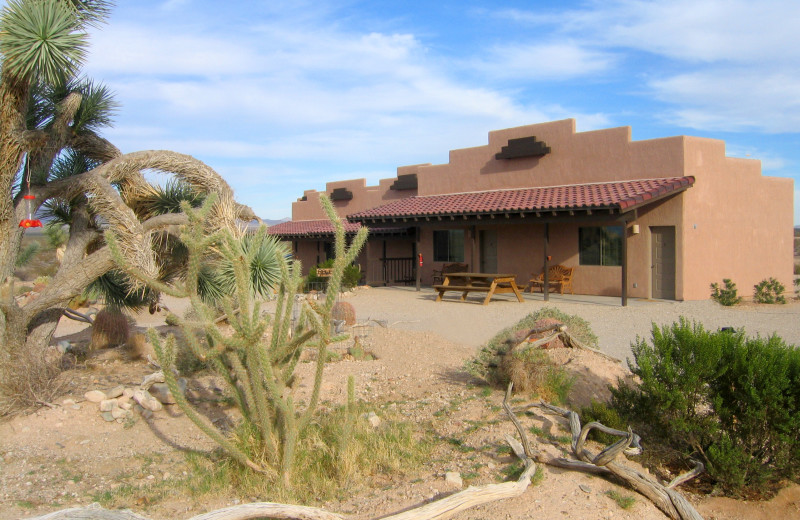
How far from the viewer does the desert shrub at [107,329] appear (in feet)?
32.8

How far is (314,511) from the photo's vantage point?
3.76 m

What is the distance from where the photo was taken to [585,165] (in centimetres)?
1845

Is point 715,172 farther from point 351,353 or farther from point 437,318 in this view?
point 351,353

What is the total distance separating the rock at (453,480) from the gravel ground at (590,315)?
5.59m

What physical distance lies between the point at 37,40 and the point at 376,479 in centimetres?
519

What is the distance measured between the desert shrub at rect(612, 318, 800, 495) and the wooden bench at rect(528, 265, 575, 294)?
13236mm

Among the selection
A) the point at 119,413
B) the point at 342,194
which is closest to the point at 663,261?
the point at 119,413

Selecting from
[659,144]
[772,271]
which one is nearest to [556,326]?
[659,144]

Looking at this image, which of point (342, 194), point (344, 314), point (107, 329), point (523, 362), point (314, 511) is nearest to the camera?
point (314, 511)

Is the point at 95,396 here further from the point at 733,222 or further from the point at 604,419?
the point at 733,222

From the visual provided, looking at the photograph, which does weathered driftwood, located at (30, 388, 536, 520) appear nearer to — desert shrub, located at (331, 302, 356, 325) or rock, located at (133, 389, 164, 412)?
rock, located at (133, 389, 164, 412)

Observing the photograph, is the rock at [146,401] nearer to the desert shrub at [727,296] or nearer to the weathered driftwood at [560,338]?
the weathered driftwood at [560,338]

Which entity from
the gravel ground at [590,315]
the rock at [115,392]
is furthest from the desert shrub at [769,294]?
the rock at [115,392]

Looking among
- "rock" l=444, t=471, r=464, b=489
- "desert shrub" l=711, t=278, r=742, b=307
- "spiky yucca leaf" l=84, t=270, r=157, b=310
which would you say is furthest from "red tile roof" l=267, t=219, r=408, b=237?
"rock" l=444, t=471, r=464, b=489
